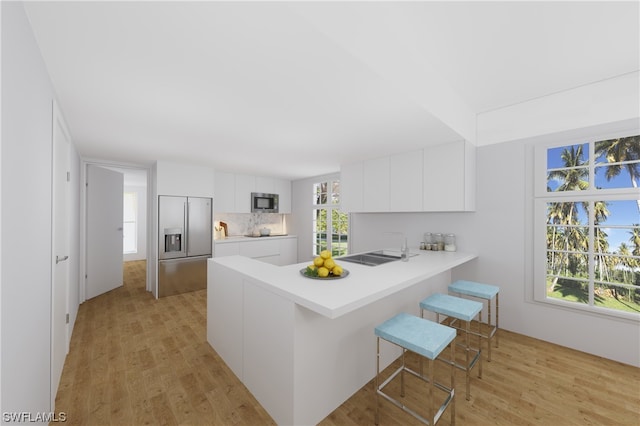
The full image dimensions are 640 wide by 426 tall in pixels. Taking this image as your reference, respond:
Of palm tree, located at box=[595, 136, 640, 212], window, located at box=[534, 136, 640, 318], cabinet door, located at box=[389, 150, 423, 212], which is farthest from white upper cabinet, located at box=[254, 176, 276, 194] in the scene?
palm tree, located at box=[595, 136, 640, 212]

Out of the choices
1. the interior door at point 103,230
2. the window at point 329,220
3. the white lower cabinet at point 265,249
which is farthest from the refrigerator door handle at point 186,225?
the window at point 329,220

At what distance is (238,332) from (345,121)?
1.98m

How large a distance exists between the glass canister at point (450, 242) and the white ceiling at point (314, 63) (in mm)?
1215

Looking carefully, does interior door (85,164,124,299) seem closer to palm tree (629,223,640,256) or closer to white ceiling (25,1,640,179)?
white ceiling (25,1,640,179)

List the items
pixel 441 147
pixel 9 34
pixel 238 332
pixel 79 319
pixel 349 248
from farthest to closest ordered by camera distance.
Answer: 1. pixel 349 248
2. pixel 79 319
3. pixel 441 147
4. pixel 238 332
5. pixel 9 34

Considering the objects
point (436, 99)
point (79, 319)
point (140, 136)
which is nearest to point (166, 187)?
point (140, 136)

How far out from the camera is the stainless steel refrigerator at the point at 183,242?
405 centimetres

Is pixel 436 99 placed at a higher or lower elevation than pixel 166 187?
higher

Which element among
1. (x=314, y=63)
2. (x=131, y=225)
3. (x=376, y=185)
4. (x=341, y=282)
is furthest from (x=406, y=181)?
(x=131, y=225)

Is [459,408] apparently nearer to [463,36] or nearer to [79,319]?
[463,36]

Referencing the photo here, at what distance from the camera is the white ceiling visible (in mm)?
1188

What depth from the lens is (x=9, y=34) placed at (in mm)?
921

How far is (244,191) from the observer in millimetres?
5266

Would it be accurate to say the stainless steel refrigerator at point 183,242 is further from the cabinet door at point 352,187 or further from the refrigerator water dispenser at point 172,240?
the cabinet door at point 352,187
